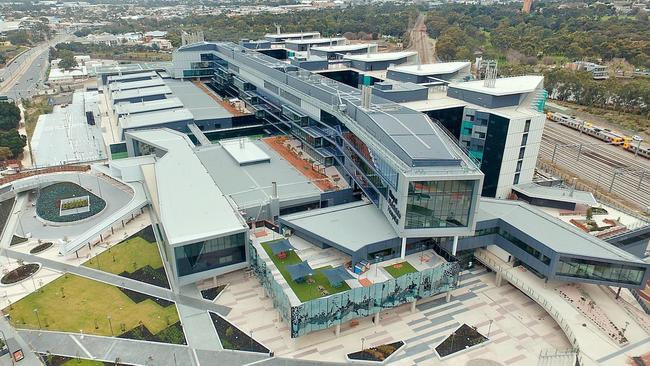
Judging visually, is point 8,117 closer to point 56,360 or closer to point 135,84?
point 135,84

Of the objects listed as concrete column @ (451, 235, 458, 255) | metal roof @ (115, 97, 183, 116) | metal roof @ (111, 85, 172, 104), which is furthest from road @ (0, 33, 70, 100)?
concrete column @ (451, 235, 458, 255)

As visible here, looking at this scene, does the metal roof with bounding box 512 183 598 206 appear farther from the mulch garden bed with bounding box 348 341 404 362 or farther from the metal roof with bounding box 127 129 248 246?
the metal roof with bounding box 127 129 248 246

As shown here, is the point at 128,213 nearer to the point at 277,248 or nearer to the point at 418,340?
the point at 277,248

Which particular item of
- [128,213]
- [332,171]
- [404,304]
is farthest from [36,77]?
[404,304]

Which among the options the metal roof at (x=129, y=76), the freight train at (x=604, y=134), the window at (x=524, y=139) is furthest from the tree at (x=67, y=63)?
the window at (x=524, y=139)

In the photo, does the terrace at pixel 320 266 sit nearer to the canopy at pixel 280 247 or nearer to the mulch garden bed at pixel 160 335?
the canopy at pixel 280 247

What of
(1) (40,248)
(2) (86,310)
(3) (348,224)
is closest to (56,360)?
(2) (86,310)
